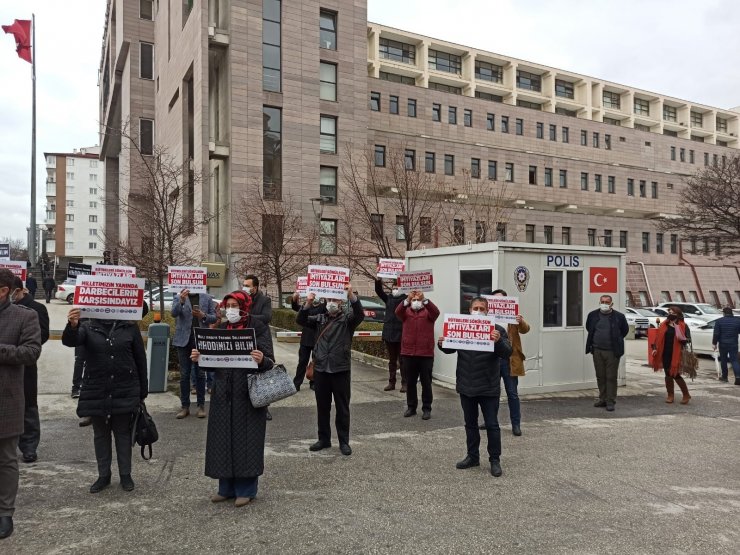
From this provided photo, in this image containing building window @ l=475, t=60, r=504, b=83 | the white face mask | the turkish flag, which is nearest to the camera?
the white face mask

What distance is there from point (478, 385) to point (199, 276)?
506 centimetres

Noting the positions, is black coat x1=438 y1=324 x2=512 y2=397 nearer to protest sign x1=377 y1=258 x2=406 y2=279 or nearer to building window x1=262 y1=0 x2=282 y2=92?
protest sign x1=377 y1=258 x2=406 y2=279

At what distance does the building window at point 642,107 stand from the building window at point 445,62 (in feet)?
89.9

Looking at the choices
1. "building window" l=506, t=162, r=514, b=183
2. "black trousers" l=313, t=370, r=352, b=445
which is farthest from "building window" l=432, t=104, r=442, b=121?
"black trousers" l=313, t=370, r=352, b=445

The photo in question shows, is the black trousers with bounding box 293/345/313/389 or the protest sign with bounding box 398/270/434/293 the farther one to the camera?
the black trousers with bounding box 293/345/313/389

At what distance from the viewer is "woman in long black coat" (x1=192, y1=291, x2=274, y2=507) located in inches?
196

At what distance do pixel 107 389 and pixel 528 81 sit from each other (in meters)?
68.7

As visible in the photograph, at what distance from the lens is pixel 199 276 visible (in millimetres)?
9133

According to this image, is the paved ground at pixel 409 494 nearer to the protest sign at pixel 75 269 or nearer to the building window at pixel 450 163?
the protest sign at pixel 75 269

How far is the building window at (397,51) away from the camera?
58.5 metres

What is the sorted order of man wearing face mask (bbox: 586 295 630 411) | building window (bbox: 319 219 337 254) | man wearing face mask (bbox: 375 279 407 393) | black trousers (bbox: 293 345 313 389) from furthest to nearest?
building window (bbox: 319 219 337 254) → man wearing face mask (bbox: 375 279 407 393) → black trousers (bbox: 293 345 313 389) → man wearing face mask (bbox: 586 295 630 411)

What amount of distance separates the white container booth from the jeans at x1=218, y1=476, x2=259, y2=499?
21.0ft

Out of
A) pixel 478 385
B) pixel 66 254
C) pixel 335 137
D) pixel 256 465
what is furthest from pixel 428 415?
pixel 66 254

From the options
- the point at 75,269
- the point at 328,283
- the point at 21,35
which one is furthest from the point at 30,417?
the point at 21,35
